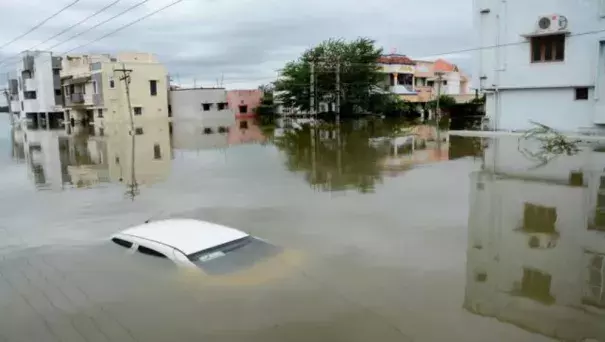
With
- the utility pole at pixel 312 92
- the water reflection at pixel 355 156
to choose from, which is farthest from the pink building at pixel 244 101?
the water reflection at pixel 355 156

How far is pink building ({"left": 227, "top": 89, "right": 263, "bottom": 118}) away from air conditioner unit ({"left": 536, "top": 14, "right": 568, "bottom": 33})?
4680cm

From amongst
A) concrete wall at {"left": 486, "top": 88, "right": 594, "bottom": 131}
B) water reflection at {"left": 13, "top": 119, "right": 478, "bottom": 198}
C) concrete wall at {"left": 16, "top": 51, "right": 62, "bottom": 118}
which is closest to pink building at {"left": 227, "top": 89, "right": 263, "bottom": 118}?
concrete wall at {"left": 16, "top": 51, "right": 62, "bottom": 118}

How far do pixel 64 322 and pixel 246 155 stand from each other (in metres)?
19.3

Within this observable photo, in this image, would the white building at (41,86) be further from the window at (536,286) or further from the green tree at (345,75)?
the window at (536,286)

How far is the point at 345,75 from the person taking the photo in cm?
5253

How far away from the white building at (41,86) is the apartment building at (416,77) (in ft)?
133

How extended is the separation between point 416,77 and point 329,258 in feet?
201

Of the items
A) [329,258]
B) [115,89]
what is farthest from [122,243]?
[115,89]

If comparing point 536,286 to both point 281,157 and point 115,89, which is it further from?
point 115,89

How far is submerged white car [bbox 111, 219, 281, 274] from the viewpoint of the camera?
8047 millimetres

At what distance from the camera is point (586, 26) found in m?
28.1

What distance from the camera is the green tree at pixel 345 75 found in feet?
172

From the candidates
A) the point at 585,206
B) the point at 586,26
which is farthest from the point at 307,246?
the point at 586,26

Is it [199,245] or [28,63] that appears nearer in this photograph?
[199,245]
